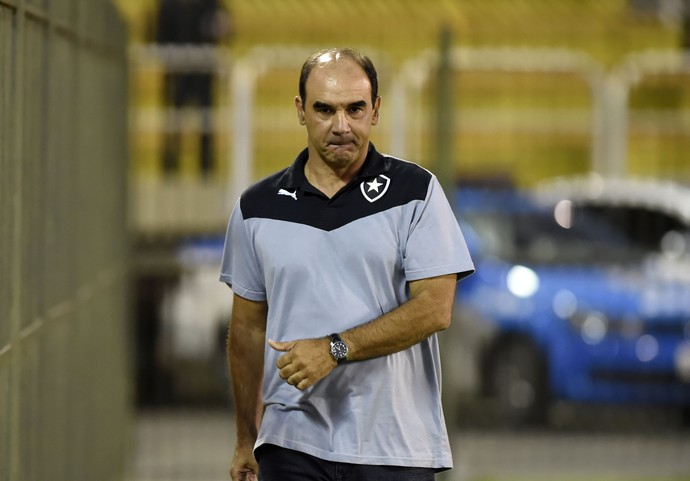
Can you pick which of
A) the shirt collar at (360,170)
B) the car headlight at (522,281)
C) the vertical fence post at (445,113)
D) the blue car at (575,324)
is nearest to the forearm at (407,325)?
the shirt collar at (360,170)

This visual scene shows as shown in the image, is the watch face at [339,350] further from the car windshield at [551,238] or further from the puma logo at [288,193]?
the car windshield at [551,238]

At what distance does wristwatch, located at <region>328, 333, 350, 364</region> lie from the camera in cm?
433

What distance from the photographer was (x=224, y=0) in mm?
13273

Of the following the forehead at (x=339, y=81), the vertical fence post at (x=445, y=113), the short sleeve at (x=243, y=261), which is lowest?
the short sleeve at (x=243, y=261)

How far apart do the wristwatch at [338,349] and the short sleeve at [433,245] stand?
10.0 inches

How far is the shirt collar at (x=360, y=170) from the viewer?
4.51 metres

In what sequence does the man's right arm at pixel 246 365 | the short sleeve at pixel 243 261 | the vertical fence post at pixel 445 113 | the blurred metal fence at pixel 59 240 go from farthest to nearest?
1. the vertical fence post at pixel 445 113
2. the man's right arm at pixel 246 365
3. the short sleeve at pixel 243 261
4. the blurred metal fence at pixel 59 240

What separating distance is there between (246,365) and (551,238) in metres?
8.10

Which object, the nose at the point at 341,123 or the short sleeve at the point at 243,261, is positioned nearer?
the nose at the point at 341,123

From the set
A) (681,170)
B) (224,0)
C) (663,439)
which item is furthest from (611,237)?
(224,0)

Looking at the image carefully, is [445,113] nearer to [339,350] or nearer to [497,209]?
[497,209]

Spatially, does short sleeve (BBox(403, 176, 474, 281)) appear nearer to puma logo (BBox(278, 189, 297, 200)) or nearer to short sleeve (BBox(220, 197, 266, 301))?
puma logo (BBox(278, 189, 297, 200))

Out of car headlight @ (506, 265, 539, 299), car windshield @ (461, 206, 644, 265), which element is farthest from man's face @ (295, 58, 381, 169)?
car headlight @ (506, 265, 539, 299)

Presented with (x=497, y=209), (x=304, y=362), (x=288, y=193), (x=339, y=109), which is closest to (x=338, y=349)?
(x=304, y=362)
